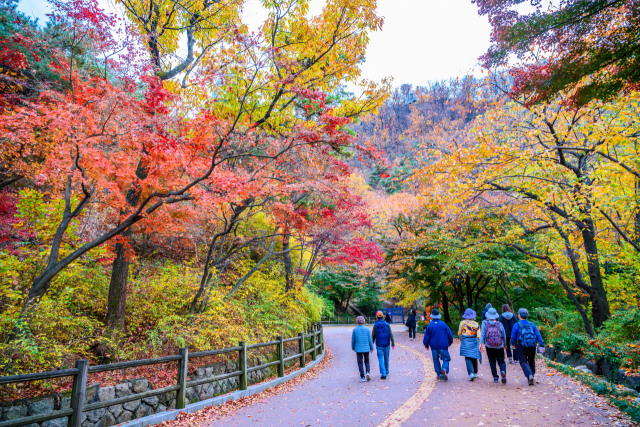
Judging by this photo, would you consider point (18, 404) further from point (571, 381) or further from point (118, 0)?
point (571, 381)

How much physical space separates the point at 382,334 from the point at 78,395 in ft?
20.2

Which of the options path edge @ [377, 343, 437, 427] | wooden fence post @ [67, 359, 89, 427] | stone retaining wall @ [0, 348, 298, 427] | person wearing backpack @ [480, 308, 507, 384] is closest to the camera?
wooden fence post @ [67, 359, 89, 427]

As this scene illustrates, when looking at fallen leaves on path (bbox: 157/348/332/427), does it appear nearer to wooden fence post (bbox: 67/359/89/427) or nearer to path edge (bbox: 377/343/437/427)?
wooden fence post (bbox: 67/359/89/427)

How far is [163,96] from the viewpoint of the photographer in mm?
6969

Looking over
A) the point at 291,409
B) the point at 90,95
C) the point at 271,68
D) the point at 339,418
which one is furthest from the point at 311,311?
the point at 90,95

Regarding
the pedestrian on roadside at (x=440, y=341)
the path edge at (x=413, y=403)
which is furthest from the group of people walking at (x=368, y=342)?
the path edge at (x=413, y=403)

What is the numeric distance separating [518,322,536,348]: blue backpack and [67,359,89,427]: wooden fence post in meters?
7.78

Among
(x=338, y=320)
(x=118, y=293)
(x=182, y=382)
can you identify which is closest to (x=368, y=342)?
(x=182, y=382)

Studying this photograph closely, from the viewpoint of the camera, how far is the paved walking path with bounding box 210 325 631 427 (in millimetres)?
4918

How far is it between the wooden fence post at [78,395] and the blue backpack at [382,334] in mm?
5909

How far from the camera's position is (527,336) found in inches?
280

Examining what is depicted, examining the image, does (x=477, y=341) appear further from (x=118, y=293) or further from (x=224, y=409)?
(x=118, y=293)

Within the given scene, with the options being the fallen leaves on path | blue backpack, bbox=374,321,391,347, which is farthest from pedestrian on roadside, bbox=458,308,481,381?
the fallen leaves on path

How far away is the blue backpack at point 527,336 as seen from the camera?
7.05 metres
